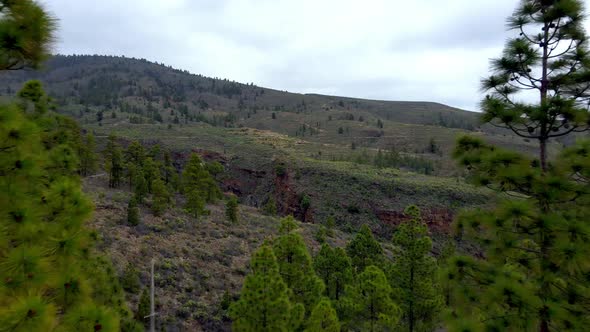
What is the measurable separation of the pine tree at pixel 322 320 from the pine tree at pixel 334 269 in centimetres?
660

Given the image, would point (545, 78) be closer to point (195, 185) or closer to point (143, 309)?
point (143, 309)

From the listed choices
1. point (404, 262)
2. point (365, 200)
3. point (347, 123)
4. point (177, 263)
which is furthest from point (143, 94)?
point (404, 262)

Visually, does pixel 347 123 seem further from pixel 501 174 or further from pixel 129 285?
pixel 501 174

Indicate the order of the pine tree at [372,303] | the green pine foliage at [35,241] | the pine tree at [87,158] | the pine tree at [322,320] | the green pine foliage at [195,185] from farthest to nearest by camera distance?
the pine tree at [87,158] < the green pine foliage at [195,185] < the pine tree at [372,303] < the pine tree at [322,320] < the green pine foliage at [35,241]

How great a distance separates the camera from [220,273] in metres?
26.4

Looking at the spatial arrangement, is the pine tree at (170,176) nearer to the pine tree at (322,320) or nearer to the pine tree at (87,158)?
the pine tree at (87,158)

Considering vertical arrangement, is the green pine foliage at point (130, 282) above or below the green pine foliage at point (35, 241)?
below

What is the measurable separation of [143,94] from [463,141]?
7581 inches

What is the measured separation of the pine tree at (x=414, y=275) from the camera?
17312 mm

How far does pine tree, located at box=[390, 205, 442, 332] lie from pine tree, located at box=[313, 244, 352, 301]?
352 centimetres

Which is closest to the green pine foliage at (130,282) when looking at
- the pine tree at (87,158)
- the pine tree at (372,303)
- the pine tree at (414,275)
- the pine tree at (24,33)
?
the pine tree at (372,303)

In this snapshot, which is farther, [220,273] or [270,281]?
[220,273]

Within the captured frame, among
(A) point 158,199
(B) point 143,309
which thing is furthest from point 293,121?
(B) point 143,309

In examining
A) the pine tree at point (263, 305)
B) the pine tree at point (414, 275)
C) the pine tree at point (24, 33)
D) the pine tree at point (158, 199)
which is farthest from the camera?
the pine tree at point (158, 199)
